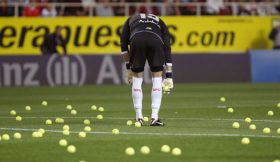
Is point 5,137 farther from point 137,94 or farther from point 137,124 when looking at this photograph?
point 137,94

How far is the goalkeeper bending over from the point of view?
633 inches

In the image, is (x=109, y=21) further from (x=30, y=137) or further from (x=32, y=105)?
(x=30, y=137)

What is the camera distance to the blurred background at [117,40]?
3262 cm

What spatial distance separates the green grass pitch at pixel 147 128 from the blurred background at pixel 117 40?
14.4 ft

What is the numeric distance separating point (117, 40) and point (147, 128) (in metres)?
21.0

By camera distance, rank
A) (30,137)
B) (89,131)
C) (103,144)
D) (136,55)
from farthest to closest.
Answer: (136,55) < (89,131) < (30,137) < (103,144)

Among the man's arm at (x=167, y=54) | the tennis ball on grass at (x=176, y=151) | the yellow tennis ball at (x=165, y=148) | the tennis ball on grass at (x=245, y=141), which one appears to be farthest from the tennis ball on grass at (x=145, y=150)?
the man's arm at (x=167, y=54)

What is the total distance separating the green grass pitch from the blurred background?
4388 mm

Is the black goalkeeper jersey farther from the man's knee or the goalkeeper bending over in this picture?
the man's knee

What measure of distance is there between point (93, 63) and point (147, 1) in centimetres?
398

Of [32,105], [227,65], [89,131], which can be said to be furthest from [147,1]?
[89,131]

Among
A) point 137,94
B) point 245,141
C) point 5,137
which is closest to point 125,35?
point 137,94

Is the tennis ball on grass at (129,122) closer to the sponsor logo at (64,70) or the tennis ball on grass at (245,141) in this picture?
the tennis ball on grass at (245,141)

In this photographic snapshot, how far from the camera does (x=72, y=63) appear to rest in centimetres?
3262
